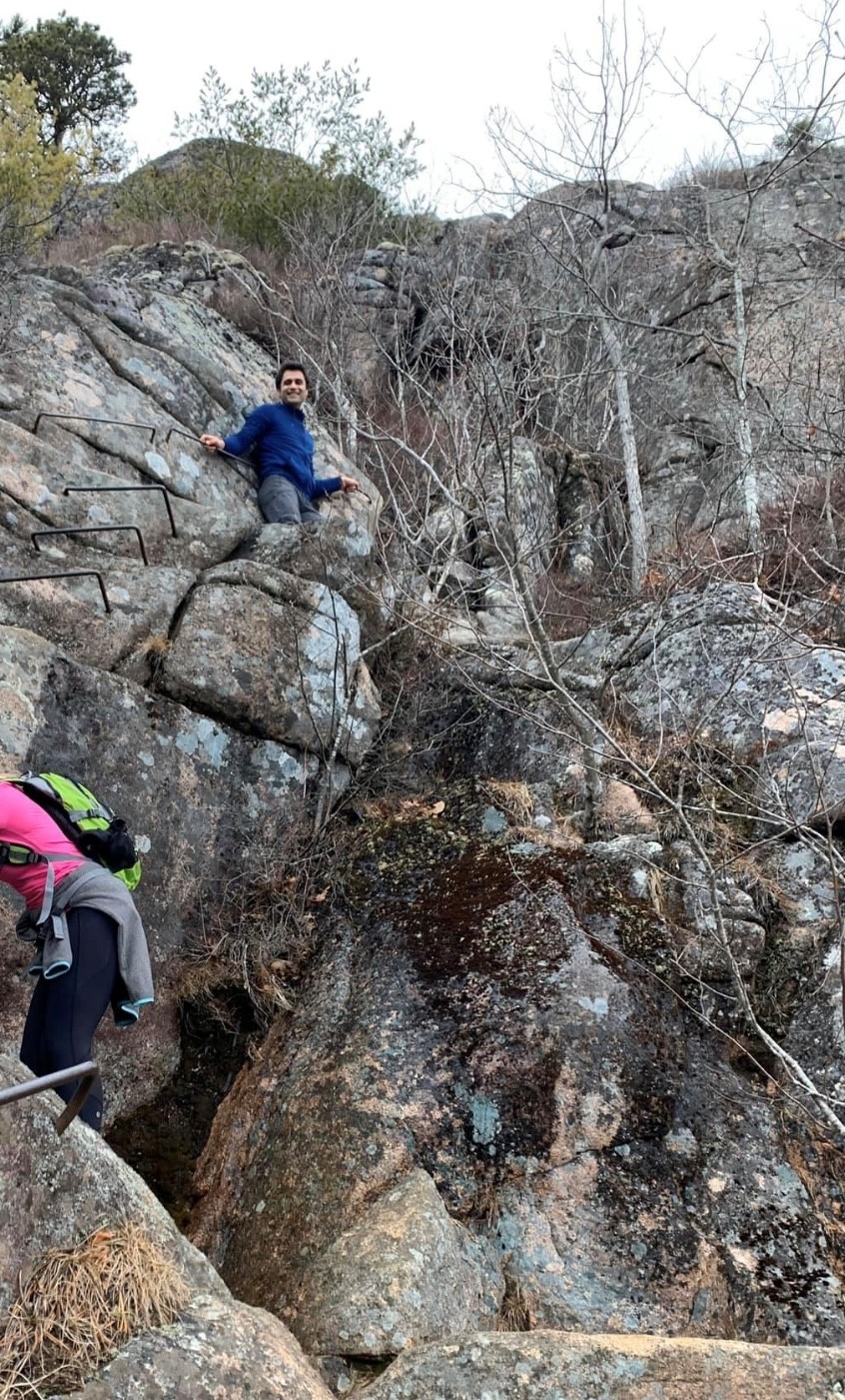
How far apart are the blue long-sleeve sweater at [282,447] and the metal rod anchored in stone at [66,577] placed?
229 cm

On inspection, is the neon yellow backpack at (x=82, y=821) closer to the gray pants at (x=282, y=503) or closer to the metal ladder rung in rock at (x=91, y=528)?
the metal ladder rung in rock at (x=91, y=528)

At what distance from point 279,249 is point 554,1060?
12631mm

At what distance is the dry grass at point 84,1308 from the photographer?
7.19 ft

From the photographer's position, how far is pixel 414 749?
23.0ft

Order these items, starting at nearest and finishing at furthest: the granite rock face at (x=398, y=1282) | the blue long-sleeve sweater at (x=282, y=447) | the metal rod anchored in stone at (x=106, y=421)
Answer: the granite rock face at (x=398, y=1282), the metal rod anchored in stone at (x=106, y=421), the blue long-sleeve sweater at (x=282, y=447)

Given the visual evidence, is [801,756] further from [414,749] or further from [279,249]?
[279,249]

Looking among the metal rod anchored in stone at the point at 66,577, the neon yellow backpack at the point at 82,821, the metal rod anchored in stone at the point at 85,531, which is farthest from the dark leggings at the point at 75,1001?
the metal rod anchored in stone at the point at 85,531

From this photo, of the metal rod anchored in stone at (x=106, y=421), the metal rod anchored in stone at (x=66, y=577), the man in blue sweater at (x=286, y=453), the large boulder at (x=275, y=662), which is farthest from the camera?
the man in blue sweater at (x=286, y=453)

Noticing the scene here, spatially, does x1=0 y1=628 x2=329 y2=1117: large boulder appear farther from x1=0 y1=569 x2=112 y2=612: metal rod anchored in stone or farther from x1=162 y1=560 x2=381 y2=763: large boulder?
x1=0 y1=569 x2=112 y2=612: metal rod anchored in stone

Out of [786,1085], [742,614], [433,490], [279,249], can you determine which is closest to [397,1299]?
[786,1085]

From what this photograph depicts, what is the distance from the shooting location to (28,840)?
4.00 meters

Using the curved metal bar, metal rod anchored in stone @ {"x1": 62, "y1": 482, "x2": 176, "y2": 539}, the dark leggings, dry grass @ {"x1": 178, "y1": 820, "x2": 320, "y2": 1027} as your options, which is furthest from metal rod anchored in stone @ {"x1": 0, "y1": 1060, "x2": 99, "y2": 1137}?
the curved metal bar

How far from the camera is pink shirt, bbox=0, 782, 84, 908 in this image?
13.0 feet

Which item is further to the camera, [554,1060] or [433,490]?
[433,490]
